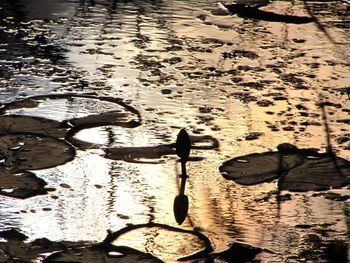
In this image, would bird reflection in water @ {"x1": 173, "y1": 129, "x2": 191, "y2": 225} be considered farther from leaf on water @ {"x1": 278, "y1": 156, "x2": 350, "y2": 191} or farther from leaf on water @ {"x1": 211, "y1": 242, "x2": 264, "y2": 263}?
leaf on water @ {"x1": 278, "y1": 156, "x2": 350, "y2": 191}

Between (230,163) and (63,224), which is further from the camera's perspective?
(230,163)

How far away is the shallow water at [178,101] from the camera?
13.7 ft

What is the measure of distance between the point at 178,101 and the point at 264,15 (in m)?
2.23

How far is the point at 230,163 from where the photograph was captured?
4816 mm

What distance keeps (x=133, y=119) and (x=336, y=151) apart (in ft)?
3.53

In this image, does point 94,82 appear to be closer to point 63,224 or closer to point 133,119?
point 133,119

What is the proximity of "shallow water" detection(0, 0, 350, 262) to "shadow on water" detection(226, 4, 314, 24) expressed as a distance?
12 centimetres

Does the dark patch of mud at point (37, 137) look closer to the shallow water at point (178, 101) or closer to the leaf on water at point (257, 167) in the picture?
the shallow water at point (178, 101)

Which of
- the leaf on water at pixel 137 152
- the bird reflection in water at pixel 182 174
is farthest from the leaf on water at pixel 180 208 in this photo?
the leaf on water at pixel 137 152

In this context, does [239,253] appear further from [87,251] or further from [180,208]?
[87,251]

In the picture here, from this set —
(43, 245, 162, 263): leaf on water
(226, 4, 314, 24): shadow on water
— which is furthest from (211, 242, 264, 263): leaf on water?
(226, 4, 314, 24): shadow on water

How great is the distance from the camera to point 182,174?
4.65m

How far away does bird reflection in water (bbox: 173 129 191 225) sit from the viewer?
4.23m

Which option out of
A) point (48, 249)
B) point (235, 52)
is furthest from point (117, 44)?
point (48, 249)
